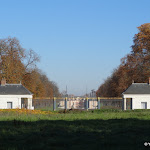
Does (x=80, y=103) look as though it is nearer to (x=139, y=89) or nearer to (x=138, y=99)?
(x=139, y=89)

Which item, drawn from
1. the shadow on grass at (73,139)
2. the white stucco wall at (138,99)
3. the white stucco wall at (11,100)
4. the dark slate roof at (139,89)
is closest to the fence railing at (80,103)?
the dark slate roof at (139,89)

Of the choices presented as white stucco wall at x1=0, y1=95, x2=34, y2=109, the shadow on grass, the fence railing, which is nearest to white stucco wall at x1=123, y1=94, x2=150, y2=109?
the fence railing

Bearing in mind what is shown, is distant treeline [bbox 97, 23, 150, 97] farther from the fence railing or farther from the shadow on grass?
the shadow on grass

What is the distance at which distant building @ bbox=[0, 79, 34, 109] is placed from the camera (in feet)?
155

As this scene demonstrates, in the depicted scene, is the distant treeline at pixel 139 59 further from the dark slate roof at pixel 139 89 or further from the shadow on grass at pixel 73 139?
the shadow on grass at pixel 73 139

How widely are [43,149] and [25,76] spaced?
159 ft

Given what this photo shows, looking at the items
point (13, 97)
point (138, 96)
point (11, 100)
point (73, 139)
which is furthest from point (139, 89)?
point (73, 139)

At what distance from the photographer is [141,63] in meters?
51.9

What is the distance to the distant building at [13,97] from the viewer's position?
4731 cm

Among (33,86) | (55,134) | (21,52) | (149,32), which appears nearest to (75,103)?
(33,86)

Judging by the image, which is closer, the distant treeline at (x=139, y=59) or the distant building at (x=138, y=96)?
the distant building at (x=138, y=96)

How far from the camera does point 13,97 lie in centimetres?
4772

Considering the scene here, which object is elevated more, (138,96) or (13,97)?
(138,96)

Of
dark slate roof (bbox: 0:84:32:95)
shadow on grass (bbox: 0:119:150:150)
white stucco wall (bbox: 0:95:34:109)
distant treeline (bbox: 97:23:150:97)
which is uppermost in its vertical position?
distant treeline (bbox: 97:23:150:97)
